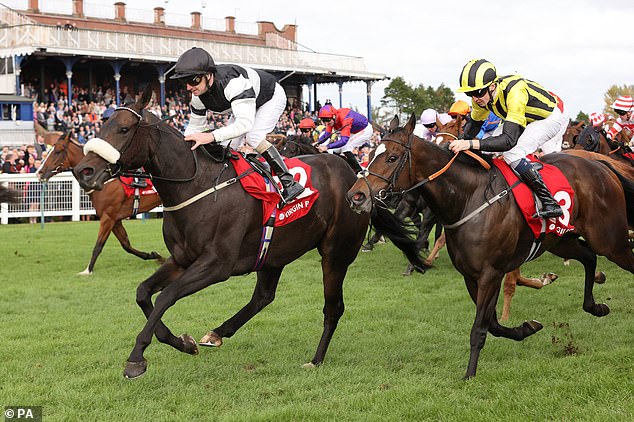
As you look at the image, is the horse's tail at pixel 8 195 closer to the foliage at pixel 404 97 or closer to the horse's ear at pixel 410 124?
the horse's ear at pixel 410 124

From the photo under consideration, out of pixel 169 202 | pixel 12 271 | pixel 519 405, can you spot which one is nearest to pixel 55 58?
pixel 12 271

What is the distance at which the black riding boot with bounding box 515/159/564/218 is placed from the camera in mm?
5393

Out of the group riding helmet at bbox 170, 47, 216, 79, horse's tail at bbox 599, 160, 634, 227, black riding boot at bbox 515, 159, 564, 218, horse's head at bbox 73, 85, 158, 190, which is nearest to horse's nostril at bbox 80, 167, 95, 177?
horse's head at bbox 73, 85, 158, 190

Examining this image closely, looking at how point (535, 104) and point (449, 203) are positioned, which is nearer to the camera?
point (449, 203)

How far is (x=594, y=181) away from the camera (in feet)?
19.6

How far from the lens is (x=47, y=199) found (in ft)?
56.2

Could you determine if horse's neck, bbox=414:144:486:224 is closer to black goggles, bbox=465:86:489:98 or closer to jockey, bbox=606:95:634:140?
black goggles, bbox=465:86:489:98

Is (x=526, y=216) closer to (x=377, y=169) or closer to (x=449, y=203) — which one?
(x=449, y=203)

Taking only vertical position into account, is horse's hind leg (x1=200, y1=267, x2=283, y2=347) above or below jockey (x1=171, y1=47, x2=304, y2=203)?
below

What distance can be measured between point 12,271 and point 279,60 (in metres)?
25.4

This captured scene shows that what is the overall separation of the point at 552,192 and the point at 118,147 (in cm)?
308

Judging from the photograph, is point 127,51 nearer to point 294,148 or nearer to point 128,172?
point 294,148

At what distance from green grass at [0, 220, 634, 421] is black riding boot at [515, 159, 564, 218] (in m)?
1.00

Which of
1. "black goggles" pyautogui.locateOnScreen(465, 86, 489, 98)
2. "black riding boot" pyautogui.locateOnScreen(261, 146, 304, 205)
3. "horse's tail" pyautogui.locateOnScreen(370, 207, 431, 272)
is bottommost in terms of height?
"horse's tail" pyautogui.locateOnScreen(370, 207, 431, 272)
